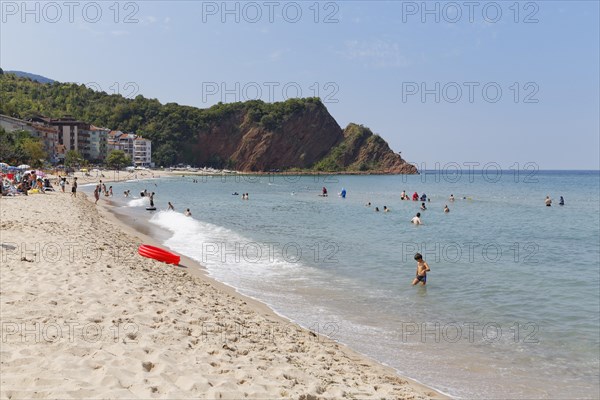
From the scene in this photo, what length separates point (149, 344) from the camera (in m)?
6.00

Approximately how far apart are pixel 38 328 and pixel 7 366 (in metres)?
1.25

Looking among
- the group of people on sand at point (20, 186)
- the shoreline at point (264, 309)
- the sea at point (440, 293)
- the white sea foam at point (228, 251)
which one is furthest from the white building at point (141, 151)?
the shoreline at point (264, 309)

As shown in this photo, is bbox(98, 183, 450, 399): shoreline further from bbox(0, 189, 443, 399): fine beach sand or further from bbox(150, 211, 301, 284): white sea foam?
bbox(150, 211, 301, 284): white sea foam

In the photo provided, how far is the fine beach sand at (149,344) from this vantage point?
481 cm

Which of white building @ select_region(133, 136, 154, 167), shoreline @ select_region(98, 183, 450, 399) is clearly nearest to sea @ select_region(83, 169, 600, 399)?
shoreline @ select_region(98, 183, 450, 399)

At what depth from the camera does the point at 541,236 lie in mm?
26750

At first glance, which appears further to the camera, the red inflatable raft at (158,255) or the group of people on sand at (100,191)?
the group of people on sand at (100,191)

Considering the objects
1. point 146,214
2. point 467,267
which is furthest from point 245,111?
point 467,267

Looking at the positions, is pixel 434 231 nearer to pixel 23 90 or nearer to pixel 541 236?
pixel 541 236

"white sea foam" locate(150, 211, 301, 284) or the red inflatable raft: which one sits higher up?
the red inflatable raft

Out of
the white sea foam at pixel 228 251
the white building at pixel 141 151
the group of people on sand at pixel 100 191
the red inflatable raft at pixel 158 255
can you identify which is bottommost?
the white sea foam at pixel 228 251

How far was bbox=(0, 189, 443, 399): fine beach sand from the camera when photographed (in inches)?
189

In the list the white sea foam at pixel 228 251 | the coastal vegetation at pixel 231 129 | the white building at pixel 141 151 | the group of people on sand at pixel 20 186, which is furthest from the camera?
the coastal vegetation at pixel 231 129

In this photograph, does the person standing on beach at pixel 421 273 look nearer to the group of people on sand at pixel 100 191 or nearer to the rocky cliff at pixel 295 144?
the group of people on sand at pixel 100 191
